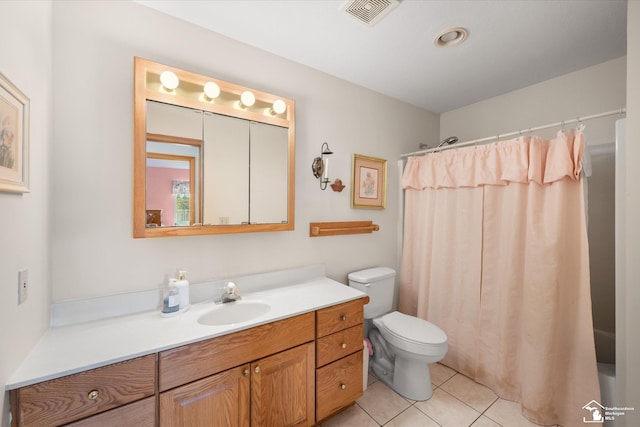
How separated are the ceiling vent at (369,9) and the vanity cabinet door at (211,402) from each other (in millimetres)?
1903

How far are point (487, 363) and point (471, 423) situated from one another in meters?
0.49

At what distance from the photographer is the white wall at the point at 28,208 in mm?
759

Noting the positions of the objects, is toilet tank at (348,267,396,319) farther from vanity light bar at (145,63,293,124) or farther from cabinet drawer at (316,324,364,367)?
vanity light bar at (145,63,293,124)

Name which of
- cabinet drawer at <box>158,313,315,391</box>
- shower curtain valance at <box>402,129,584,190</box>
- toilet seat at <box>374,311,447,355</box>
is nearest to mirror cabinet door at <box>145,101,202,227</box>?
cabinet drawer at <box>158,313,315,391</box>

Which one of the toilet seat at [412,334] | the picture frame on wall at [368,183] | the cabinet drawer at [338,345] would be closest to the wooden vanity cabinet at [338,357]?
the cabinet drawer at [338,345]

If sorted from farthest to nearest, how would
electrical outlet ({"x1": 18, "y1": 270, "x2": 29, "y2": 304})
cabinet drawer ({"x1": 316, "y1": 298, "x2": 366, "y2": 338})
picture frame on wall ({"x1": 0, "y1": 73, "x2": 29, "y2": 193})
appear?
cabinet drawer ({"x1": 316, "y1": 298, "x2": 366, "y2": 338}) → electrical outlet ({"x1": 18, "y1": 270, "x2": 29, "y2": 304}) → picture frame on wall ({"x1": 0, "y1": 73, "x2": 29, "y2": 193})

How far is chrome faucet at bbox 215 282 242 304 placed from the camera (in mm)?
1427

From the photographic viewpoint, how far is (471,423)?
1518 mm

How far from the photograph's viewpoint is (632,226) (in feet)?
3.72

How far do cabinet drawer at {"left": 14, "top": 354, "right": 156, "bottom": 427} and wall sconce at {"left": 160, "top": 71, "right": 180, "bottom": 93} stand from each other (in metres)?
1.30

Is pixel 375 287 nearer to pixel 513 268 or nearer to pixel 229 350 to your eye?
pixel 513 268

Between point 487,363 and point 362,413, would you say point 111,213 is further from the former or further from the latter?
point 487,363

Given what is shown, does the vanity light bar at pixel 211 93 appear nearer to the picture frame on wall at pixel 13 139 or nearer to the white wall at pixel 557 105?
the picture frame on wall at pixel 13 139

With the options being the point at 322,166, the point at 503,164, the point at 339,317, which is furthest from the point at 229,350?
the point at 503,164
